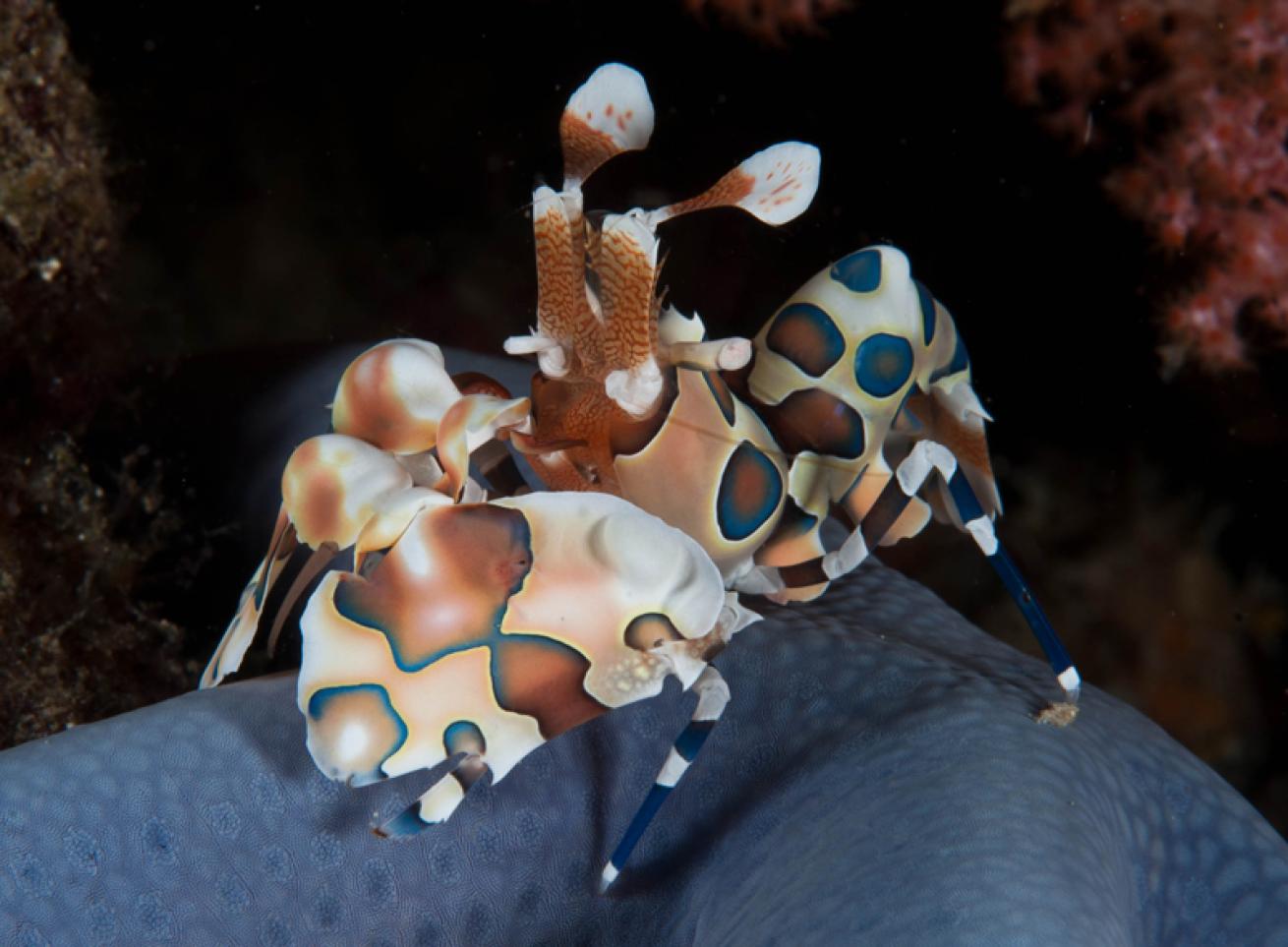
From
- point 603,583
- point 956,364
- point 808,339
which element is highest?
point 603,583

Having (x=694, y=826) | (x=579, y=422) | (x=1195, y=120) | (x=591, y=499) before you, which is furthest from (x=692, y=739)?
(x=1195, y=120)

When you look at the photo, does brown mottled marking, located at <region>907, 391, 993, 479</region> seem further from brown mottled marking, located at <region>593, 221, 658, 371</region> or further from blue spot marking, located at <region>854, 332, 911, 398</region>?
brown mottled marking, located at <region>593, 221, 658, 371</region>

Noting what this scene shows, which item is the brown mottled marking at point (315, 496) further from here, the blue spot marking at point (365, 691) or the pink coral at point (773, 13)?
the pink coral at point (773, 13)

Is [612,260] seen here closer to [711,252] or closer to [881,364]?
[881,364]

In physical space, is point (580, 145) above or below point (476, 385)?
above

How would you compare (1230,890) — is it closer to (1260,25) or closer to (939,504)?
(939,504)

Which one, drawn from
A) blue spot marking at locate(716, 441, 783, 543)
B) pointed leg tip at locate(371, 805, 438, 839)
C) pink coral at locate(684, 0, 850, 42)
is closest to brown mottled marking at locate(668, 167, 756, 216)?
blue spot marking at locate(716, 441, 783, 543)

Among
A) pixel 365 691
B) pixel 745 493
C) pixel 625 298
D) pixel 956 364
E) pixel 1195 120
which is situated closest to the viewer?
pixel 365 691
